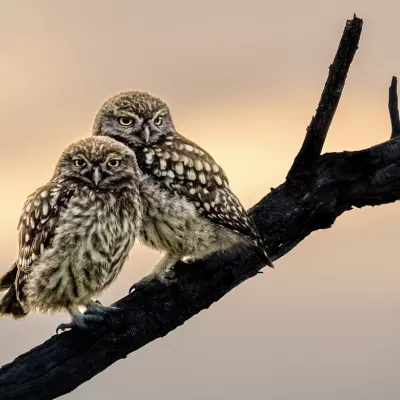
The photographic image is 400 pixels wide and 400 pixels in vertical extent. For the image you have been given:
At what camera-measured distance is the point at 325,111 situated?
20.1 ft

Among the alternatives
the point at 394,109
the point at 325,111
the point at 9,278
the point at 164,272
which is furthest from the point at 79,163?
the point at 394,109

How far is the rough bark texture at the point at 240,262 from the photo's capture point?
5512 millimetres

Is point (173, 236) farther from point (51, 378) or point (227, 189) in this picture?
point (51, 378)

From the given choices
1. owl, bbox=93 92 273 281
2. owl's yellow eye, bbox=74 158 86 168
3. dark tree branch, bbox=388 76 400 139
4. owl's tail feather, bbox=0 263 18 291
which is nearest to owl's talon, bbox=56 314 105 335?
owl's tail feather, bbox=0 263 18 291

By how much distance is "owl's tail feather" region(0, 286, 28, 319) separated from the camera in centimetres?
576

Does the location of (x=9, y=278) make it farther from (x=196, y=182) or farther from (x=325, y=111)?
(x=325, y=111)

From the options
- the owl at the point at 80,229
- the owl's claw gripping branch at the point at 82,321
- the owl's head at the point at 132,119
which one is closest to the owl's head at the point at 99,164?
the owl at the point at 80,229

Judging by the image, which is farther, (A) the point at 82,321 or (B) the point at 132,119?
(B) the point at 132,119

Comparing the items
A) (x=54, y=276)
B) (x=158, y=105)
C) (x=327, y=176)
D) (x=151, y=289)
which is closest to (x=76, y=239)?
(x=54, y=276)

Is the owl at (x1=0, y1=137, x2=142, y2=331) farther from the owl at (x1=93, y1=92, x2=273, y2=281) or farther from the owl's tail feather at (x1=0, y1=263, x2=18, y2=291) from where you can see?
the owl at (x1=93, y1=92, x2=273, y2=281)

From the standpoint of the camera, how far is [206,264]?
611cm

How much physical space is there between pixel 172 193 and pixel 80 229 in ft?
2.21

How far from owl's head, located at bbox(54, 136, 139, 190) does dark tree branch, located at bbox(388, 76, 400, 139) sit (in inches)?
64.1

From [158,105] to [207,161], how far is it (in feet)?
1.23
